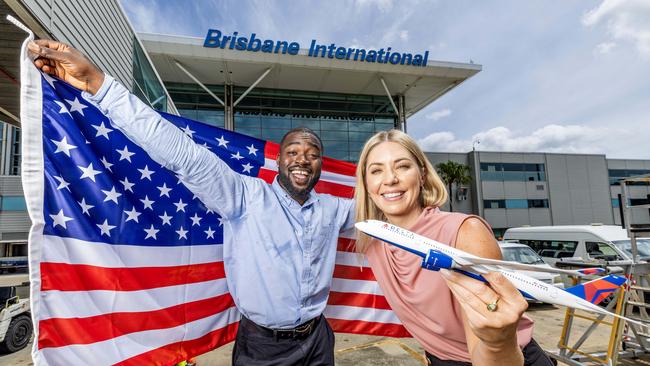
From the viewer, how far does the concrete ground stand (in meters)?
5.16

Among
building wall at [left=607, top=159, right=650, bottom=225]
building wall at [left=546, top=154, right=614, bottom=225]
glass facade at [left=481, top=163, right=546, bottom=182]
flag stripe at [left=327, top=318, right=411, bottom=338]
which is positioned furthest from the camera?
building wall at [left=607, top=159, right=650, bottom=225]

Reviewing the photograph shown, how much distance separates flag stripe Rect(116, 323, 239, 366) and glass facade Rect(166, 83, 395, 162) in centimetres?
1976

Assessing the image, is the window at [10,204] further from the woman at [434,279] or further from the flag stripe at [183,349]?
the woman at [434,279]

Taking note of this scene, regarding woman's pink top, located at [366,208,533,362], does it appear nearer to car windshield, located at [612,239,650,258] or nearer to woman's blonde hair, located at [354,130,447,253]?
woman's blonde hair, located at [354,130,447,253]

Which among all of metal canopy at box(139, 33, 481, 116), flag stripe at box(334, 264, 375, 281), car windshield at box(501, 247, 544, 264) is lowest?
car windshield at box(501, 247, 544, 264)

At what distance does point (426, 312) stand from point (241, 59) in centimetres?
2013

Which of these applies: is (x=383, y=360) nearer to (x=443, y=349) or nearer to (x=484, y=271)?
(x=443, y=349)

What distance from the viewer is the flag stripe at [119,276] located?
189cm

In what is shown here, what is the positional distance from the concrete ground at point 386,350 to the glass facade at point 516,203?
3058cm

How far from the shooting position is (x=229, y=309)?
2.86m

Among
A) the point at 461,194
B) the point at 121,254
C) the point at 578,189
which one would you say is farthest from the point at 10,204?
the point at 578,189

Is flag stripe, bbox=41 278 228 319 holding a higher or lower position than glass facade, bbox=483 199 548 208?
lower

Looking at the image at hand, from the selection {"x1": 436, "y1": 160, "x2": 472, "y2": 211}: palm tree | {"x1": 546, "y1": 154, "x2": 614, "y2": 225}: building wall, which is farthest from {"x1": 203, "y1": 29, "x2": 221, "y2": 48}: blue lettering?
{"x1": 546, "y1": 154, "x2": 614, "y2": 225}: building wall

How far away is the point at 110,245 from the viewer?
2.21 metres
